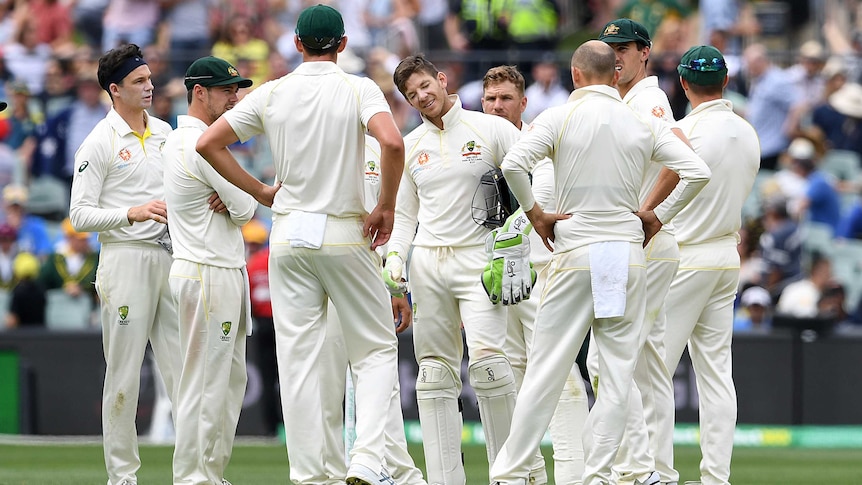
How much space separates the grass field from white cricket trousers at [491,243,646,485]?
2422 mm

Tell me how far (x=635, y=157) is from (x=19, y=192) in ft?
36.8

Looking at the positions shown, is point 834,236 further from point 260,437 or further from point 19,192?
point 19,192

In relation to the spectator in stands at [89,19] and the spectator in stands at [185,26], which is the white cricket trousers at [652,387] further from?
the spectator in stands at [89,19]

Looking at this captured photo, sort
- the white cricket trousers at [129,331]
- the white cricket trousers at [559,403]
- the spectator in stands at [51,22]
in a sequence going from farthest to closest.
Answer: the spectator in stands at [51,22]
the white cricket trousers at [129,331]
the white cricket trousers at [559,403]

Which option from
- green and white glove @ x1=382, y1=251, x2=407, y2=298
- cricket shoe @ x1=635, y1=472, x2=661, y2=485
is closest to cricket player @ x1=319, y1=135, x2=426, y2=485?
green and white glove @ x1=382, y1=251, x2=407, y2=298

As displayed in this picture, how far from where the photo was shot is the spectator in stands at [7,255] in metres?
16.3

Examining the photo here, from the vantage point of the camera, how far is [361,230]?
7891 mm

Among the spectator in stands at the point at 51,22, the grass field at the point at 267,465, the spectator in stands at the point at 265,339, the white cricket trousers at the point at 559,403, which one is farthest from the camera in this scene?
the spectator in stands at the point at 51,22

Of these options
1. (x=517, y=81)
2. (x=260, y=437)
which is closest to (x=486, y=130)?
(x=517, y=81)

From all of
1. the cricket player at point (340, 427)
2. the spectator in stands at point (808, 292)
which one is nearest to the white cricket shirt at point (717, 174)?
the cricket player at point (340, 427)

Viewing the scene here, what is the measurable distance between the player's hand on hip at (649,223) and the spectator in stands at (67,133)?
36.3 feet

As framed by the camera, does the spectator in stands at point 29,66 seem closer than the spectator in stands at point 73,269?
No

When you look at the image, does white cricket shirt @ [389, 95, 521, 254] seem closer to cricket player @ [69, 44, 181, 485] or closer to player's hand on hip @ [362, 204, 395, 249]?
player's hand on hip @ [362, 204, 395, 249]

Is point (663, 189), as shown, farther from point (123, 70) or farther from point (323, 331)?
point (123, 70)
